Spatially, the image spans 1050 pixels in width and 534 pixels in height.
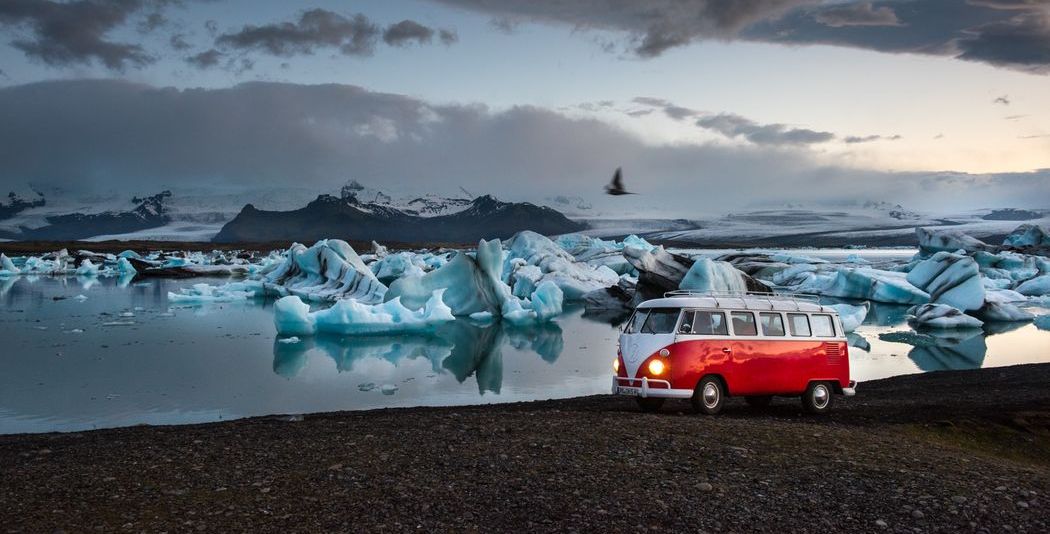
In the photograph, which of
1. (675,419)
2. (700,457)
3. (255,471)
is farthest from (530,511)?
(675,419)

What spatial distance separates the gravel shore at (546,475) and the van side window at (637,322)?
124 cm

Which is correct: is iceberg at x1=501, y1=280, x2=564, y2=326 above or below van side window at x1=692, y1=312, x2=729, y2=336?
below

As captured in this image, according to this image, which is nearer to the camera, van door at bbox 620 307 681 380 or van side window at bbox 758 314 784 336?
van door at bbox 620 307 681 380

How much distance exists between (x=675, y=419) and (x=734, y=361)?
1363 mm

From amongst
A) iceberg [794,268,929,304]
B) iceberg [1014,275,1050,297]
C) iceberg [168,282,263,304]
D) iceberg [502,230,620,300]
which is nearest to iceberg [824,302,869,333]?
iceberg [794,268,929,304]

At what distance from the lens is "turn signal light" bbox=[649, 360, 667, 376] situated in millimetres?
10641

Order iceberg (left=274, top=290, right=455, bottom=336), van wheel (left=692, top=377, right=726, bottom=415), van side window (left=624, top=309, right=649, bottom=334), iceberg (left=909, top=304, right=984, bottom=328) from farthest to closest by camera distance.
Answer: iceberg (left=909, top=304, right=984, bottom=328) → iceberg (left=274, top=290, right=455, bottom=336) → van side window (left=624, top=309, right=649, bottom=334) → van wheel (left=692, top=377, right=726, bottom=415)

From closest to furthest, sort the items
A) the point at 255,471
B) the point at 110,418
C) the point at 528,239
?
the point at 255,471 → the point at 110,418 → the point at 528,239

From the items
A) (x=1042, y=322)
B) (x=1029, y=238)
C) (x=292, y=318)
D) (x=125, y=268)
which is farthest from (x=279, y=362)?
(x=1029, y=238)

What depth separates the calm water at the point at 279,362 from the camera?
50.8 ft

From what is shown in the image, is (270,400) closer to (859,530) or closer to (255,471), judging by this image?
(255,471)

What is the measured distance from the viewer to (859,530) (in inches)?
243

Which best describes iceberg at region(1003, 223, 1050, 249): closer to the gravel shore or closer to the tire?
the tire

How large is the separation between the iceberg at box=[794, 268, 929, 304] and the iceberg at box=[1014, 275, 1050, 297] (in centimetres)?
799
